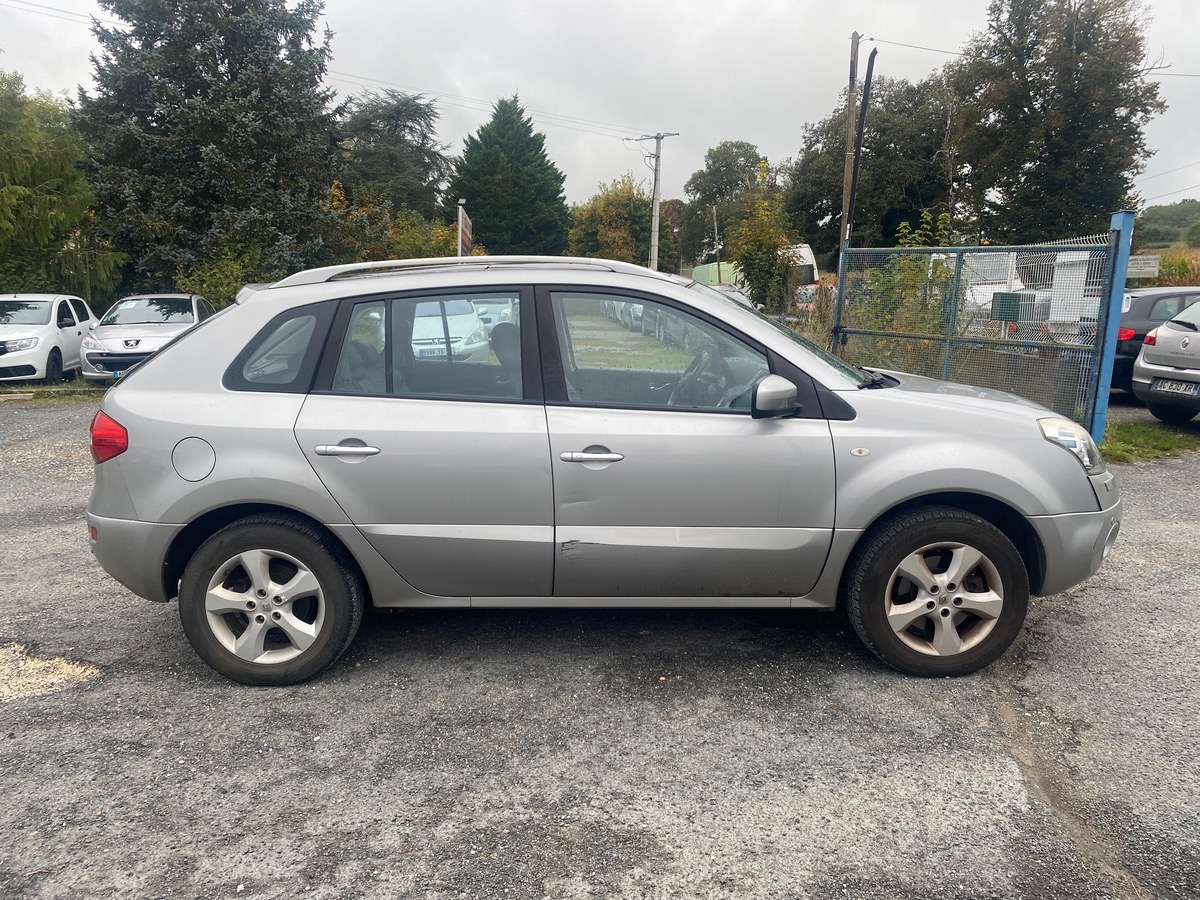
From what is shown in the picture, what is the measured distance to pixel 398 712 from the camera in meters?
3.50

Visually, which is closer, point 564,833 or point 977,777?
point 564,833

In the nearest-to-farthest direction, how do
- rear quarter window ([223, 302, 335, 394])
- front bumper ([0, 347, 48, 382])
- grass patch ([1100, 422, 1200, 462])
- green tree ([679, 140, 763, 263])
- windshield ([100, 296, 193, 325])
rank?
rear quarter window ([223, 302, 335, 394])
grass patch ([1100, 422, 1200, 462])
front bumper ([0, 347, 48, 382])
windshield ([100, 296, 193, 325])
green tree ([679, 140, 763, 263])

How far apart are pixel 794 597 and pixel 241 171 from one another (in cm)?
2054

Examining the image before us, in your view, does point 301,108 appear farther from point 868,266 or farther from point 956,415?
point 956,415

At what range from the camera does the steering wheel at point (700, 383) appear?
3.64m

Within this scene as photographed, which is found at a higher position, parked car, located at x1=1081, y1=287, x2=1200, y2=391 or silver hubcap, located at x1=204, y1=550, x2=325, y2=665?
parked car, located at x1=1081, y1=287, x2=1200, y2=391

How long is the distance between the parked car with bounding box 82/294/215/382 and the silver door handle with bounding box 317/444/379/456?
11.6m

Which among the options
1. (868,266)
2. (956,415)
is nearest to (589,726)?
(956,415)

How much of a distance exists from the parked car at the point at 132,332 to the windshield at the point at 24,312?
136cm

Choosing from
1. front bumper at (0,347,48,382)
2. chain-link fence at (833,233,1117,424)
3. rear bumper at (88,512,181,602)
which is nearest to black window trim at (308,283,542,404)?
rear bumper at (88,512,181,602)

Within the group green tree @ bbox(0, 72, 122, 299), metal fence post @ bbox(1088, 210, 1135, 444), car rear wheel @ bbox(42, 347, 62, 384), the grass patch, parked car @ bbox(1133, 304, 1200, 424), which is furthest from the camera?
green tree @ bbox(0, 72, 122, 299)

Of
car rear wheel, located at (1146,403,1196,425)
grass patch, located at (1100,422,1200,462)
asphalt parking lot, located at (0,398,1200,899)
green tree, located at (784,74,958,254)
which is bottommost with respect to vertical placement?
asphalt parking lot, located at (0,398,1200,899)

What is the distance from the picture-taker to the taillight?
3572 millimetres

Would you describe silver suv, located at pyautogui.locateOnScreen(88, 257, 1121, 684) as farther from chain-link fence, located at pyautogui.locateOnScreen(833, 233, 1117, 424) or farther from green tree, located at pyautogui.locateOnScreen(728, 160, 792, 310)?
green tree, located at pyautogui.locateOnScreen(728, 160, 792, 310)
